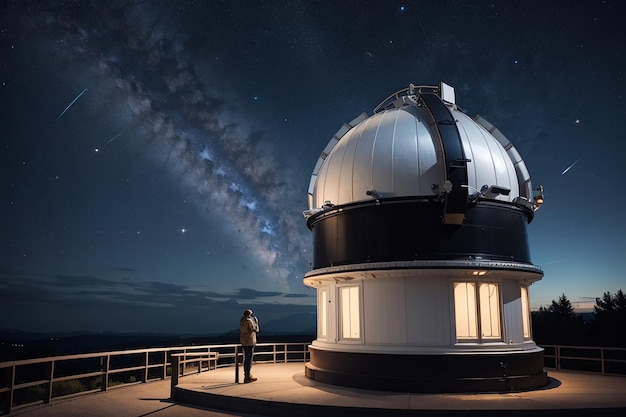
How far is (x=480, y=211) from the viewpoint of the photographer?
14109 mm

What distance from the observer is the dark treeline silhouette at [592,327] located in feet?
111

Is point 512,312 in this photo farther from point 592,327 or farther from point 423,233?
point 592,327

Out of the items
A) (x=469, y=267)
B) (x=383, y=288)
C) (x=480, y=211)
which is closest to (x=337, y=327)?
(x=383, y=288)

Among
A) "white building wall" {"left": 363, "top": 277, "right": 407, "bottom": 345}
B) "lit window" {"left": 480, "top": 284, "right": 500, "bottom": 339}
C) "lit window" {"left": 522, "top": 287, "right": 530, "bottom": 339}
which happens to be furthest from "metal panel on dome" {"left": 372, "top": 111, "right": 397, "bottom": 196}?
"lit window" {"left": 522, "top": 287, "right": 530, "bottom": 339}

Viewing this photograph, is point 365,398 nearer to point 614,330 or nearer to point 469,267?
point 469,267

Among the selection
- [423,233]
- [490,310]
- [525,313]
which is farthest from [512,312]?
[423,233]

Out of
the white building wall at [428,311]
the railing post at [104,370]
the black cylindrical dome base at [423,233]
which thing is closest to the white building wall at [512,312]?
the black cylindrical dome base at [423,233]

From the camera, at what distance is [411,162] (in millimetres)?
14289

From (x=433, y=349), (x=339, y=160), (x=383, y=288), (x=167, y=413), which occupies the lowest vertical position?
(x=167, y=413)

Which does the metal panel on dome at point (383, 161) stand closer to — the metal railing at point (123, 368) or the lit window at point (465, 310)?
the lit window at point (465, 310)

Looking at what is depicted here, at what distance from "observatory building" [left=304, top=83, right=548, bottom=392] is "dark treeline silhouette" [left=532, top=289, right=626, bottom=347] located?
21.1 m

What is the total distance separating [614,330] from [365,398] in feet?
101

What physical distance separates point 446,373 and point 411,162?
5.66 metres

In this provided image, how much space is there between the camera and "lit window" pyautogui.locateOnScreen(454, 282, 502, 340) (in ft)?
44.9
